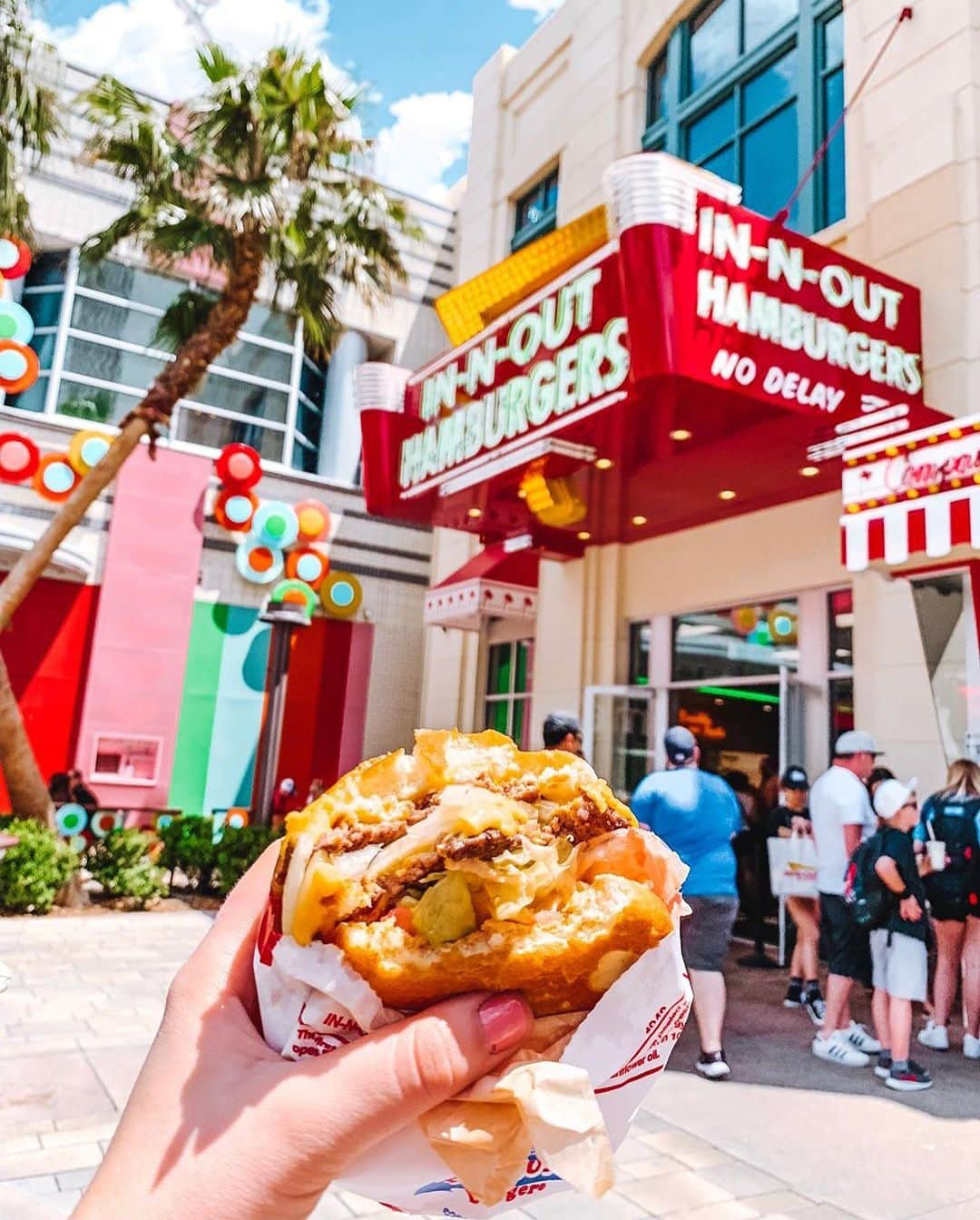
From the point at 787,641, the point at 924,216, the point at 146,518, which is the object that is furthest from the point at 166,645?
the point at 924,216

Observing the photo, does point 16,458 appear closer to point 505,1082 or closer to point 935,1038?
point 935,1038

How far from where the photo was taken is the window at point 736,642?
995 cm

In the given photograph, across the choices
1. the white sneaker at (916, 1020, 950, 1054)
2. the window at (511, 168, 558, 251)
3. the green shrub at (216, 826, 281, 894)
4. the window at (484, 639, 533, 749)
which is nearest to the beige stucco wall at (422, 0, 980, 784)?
the window at (484, 639, 533, 749)

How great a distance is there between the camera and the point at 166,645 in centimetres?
1584

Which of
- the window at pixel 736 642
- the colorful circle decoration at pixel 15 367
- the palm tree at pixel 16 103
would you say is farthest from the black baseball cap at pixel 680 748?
the colorful circle decoration at pixel 15 367

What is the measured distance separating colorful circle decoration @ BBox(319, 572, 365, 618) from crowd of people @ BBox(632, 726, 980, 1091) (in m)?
12.4

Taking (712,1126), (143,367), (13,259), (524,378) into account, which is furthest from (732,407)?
(143,367)

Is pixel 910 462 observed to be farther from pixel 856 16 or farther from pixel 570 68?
pixel 570 68

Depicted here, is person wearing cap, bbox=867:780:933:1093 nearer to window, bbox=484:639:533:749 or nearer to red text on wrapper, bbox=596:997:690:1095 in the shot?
red text on wrapper, bbox=596:997:690:1095

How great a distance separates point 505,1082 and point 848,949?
16.8 feet

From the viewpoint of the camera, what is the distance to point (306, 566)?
56.6ft

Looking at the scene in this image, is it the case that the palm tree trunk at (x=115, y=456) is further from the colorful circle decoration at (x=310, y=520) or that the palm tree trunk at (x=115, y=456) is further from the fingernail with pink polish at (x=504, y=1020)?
the fingernail with pink polish at (x=504, y=1020)

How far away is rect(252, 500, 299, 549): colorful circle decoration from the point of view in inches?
661

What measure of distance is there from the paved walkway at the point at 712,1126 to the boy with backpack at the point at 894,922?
0.22 metres
